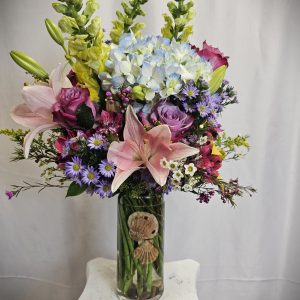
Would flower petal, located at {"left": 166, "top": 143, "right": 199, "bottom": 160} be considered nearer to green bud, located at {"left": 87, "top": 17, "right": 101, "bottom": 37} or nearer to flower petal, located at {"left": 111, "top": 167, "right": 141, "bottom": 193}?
flower petal, located at {"left": 111, "top": 167, "right": 141, "bottom": 193}

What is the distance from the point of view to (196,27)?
129 centimetres

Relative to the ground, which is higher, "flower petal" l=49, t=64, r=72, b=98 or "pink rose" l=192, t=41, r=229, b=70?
"pink rose" l=192, t=41, r=229, b=70

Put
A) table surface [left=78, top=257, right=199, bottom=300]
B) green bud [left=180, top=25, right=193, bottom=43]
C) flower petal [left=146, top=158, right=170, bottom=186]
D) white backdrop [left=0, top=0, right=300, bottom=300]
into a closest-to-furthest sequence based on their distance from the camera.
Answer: flower petal [left=146, top=158, right=170, bottom=186], green bud [left=180, top=25, right=193, bottom=43], table surface [left=78, top=257, right=199, bottom=300], white backdrop [left=0, top=0, right=300, bottom=300]

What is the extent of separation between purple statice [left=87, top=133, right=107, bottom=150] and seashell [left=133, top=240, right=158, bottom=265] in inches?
10.3

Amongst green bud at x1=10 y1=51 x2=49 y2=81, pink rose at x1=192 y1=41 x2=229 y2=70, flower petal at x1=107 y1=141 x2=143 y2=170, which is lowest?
flower petal at x1=107 y1=141 x2=143 y2=170

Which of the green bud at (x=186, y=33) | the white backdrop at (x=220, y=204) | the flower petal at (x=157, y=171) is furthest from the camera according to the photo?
the white backdrop at (x=220, y=204)

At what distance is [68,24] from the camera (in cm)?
79

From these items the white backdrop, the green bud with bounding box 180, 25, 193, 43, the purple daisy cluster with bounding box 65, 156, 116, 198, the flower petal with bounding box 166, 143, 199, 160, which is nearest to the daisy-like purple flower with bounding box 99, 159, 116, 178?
the purple daisy cluster with bounding box 65, 156, 116, 198

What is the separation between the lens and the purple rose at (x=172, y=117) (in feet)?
2.59

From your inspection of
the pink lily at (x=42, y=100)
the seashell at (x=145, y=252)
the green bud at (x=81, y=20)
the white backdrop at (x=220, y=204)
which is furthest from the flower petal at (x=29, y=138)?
the white backdrop at (x=220, y=204)

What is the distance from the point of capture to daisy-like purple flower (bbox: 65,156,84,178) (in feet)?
2.56

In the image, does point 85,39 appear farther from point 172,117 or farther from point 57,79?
point 172,117

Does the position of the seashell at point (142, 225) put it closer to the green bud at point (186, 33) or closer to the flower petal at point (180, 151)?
the flower petal at point (180, 151)

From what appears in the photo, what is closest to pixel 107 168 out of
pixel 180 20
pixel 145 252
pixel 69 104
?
pixel 69 104
